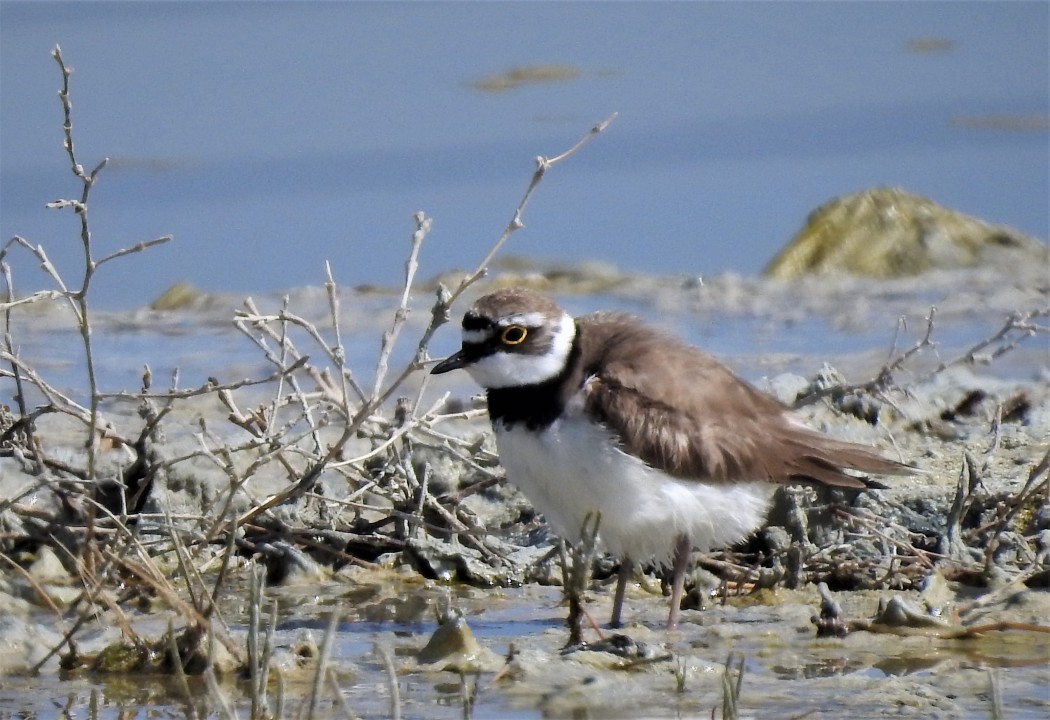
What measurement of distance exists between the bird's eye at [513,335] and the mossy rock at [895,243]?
6756 mm

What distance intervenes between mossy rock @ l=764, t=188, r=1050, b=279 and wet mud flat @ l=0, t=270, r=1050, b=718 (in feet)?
12.8

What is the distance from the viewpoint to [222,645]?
5.17 metres

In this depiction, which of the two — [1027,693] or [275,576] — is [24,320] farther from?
[1027,693]

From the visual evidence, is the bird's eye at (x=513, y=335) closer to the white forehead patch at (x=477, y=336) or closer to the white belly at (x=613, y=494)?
the white forehead patch at (x=477, y=336)

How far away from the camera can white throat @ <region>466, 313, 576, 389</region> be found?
585 centimetres

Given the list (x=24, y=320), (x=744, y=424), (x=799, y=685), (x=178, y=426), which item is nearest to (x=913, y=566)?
(x=744, y=424)

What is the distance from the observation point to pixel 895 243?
493 inches

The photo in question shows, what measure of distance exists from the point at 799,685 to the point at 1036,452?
268cm

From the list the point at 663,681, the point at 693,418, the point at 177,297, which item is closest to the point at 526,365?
the point at 693,418

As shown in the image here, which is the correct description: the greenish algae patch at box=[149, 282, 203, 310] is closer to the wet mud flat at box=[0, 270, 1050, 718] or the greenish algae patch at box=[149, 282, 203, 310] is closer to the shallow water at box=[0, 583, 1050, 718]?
the wet mud flat at box=[0, 270, 1050, 718]

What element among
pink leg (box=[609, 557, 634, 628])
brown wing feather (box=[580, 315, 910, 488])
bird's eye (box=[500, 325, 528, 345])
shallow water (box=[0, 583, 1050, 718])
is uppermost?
bird's eye (box=[500, 325, 528, 345])

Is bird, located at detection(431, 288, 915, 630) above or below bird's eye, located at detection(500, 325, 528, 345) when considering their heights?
below

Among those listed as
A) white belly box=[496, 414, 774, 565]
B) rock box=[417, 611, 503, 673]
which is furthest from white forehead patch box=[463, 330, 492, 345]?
rock box=[417, 611, 503, 673]

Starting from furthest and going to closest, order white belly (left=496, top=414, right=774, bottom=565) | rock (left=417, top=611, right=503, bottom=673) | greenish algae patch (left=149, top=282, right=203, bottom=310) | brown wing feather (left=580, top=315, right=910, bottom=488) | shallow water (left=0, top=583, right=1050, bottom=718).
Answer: greenish algae patch (left=149, top=282, right=203, bottom=310)
brown wing feather (left=580, top=315, right=910, bottom=488)
white belly (left=496, top=414, right=774, bottom=565)
rock (left=417, top=611, right=503, bottom=673)
shallow water (left=0, top=583, right=1050, bottom=718)
